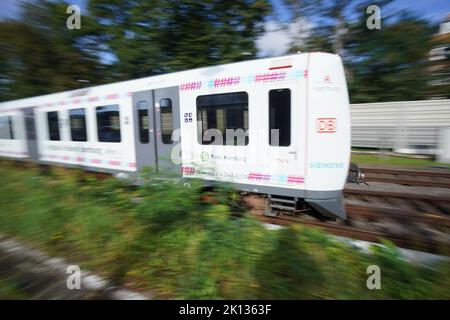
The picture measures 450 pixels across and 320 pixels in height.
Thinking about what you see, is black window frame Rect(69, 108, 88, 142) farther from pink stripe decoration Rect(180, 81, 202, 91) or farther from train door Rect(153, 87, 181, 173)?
pink stripe decoration Rect(180, 81, 202, 91)

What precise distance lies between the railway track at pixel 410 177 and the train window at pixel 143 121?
7.10 meters

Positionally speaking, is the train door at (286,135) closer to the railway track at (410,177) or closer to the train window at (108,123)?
the train window at (108,123)

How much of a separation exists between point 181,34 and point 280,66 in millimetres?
14254

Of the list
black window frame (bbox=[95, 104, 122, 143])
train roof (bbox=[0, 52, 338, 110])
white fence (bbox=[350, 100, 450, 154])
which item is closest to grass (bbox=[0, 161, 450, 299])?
train roof (bbox=[0, 52, 338, 110])

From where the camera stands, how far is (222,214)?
4.02m

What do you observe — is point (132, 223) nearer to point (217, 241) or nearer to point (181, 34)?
point (217, 241)

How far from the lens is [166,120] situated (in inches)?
285

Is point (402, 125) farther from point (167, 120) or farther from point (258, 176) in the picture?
point (167, 120)

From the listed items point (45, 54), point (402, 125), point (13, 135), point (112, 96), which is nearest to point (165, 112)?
point (112, 96)

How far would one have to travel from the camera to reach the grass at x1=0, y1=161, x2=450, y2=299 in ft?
10.1

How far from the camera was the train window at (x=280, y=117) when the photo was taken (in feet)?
17.2

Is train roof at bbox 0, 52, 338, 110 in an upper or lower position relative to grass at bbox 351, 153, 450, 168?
upper

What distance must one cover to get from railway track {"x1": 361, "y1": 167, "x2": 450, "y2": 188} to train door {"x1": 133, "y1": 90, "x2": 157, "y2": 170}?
692 cm
